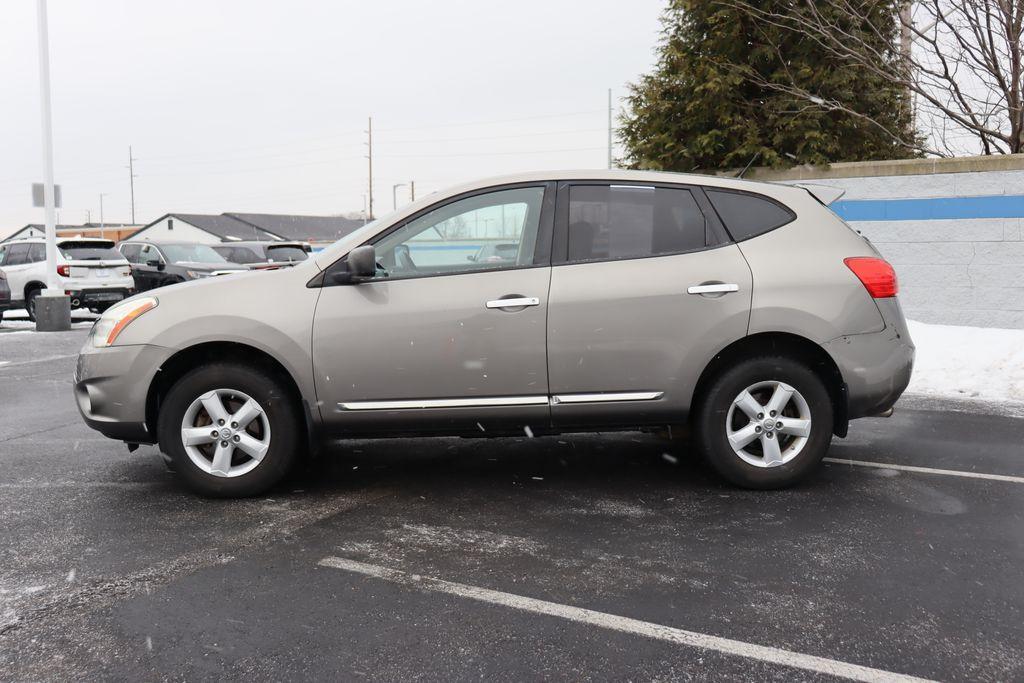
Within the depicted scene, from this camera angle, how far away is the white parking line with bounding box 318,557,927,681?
112 inches

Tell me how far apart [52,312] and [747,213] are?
46.7ft

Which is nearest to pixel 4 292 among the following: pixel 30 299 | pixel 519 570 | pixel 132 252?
pixel 30 299

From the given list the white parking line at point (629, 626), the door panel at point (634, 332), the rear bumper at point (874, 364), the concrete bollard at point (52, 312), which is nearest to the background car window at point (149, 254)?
the concrete bollard at point (52, 312)

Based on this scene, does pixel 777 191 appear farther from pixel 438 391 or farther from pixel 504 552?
pixel 504 552

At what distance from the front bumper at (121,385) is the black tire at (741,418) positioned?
2973 mm

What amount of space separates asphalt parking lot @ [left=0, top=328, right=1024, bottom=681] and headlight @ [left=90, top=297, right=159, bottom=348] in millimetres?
916

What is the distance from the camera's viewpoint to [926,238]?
11.5 meters

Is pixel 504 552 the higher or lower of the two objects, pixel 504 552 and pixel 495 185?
the lower

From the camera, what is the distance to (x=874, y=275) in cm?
481

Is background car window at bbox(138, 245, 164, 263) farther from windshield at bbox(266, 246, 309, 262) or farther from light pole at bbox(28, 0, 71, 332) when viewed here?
light pole at bbox(28, 0, 71, 332)

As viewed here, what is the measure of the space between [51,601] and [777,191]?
420 centimetres

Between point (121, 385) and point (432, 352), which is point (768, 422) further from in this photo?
point (121, 385)

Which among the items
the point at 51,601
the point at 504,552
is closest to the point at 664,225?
the point at 504,552

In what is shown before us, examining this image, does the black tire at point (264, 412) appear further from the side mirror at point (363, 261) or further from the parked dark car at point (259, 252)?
the parked dark car at point (259, 252)
